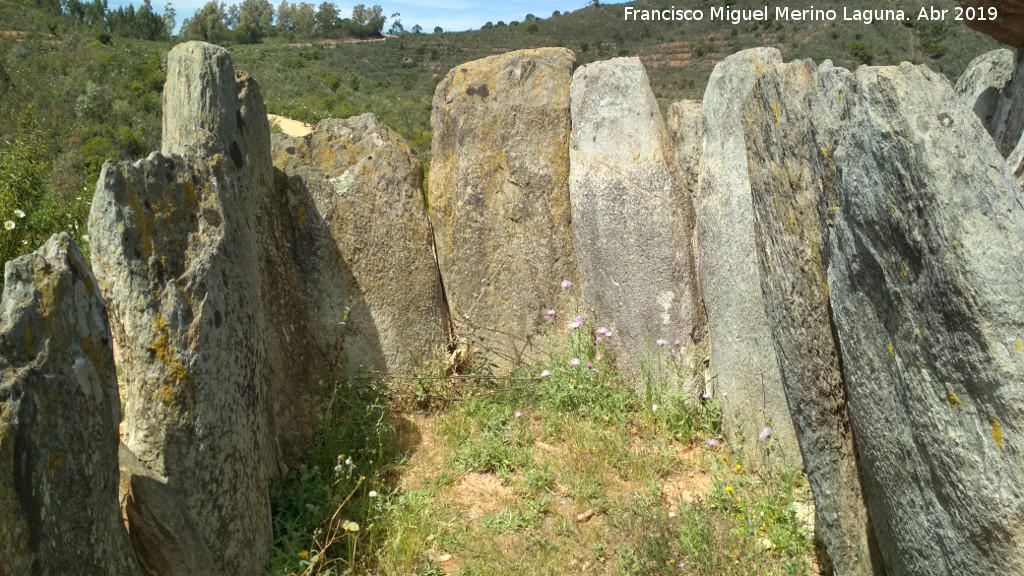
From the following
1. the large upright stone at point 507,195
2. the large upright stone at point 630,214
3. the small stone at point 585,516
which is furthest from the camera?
the large upright stone at point 507,195

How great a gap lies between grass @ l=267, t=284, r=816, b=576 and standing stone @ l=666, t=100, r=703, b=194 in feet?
3.58

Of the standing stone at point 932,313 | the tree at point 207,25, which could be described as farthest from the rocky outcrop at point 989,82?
the tree at point 207,25

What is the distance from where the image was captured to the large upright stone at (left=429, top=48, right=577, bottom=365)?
5070 millimetres

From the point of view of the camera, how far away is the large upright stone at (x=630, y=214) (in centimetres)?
464

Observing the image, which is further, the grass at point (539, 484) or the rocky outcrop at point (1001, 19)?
the rocky outcrop at point (1001, 19)

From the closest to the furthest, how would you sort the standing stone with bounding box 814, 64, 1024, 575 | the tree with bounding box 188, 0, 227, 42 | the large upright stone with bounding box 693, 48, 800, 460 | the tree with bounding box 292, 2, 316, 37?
1. the standing stone with bounding box 814, 64, 1024, 575
2. the large upright stone with bounding box 693, 48, 800, 460
3. the tree with bounding box 188, 0, 227, 42
4. the tree with bounding box 292, 2, 316, 37

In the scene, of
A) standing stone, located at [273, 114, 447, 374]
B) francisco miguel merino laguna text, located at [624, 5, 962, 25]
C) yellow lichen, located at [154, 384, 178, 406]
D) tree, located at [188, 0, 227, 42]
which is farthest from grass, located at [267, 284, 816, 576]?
tree, located at [188, 0, 227, 42]

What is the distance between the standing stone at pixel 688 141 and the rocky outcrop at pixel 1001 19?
152 centimetres

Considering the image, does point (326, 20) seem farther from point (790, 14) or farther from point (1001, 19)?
point (1001, 19)

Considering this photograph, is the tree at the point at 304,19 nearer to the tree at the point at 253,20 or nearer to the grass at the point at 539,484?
the tree at the point at 253,20

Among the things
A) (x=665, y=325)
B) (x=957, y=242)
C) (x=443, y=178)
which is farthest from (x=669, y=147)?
(x=957, y=242)

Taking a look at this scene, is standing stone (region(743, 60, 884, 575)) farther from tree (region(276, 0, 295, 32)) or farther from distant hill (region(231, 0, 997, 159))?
tree (region(276, 0, 295, 32))

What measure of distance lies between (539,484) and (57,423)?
243 cm

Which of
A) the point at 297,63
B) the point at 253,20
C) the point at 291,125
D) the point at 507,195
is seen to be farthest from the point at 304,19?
the point at 507,195
